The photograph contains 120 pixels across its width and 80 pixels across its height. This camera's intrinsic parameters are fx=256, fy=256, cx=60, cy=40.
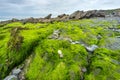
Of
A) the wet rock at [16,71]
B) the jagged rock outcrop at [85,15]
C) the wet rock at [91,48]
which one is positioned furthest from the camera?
the jagged rock outcrop at [85,15]

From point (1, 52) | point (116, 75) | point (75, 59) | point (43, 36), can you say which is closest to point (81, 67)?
point (75, 59)

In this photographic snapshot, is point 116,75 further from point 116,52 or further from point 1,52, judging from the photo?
Result: point 1,52

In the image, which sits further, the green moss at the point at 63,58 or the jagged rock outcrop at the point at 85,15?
the jagged rock outcrop at the point at 85,15

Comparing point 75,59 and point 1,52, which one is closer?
point 75,59

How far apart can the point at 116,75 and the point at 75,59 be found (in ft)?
5.95

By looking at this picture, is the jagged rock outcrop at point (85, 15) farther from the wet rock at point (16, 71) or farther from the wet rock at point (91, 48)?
the wet rock at point (16, 71)

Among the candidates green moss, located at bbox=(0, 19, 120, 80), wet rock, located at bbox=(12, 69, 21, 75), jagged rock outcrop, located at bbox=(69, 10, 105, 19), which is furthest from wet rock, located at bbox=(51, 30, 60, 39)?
jagged rock outcrop, located at bbox=(69, 10, 105, 19)

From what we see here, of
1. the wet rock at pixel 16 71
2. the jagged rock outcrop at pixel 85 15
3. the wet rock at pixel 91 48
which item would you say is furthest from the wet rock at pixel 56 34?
the jagged rock outcrop at pixel 85 15

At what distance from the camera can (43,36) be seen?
12.5 meters

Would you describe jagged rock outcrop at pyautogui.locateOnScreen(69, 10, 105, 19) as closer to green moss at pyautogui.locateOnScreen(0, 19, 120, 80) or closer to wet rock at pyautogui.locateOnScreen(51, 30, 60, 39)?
green moss at pyautogui.locateOnScreen(0, 19, 120, 80)

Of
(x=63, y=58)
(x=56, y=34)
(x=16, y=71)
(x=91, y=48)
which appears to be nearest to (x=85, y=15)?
(x=56, y=34)

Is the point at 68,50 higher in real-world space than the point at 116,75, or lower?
higher

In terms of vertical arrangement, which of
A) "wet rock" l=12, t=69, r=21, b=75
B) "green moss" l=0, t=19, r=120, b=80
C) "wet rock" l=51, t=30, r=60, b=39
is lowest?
"wet rock" l=12, t=69, r=21, b=75

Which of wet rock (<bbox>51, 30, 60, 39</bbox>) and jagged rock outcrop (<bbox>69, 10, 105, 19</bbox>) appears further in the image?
jagged rock outcrop (<bbox>69, 10, 105, 19</bbox>)
